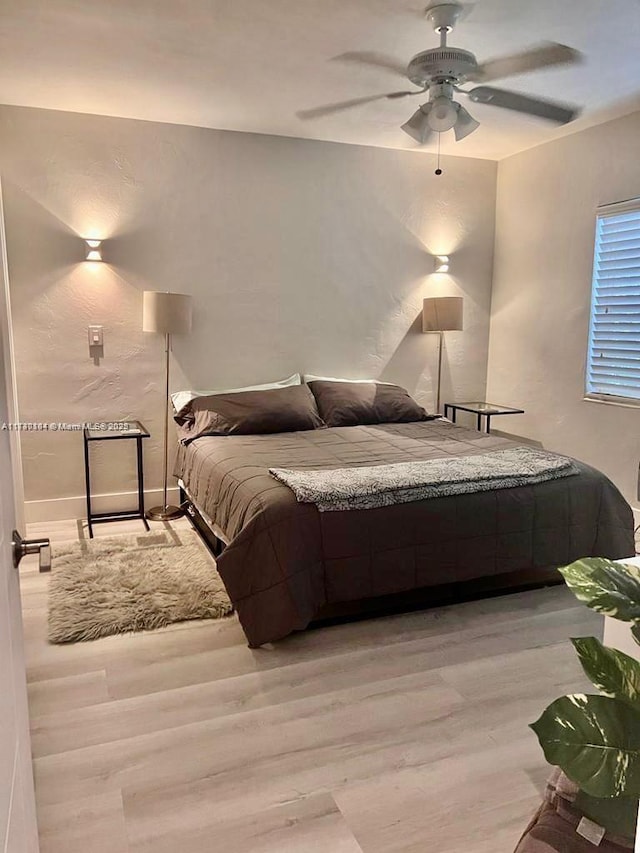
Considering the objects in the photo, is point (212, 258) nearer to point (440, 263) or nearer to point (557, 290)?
point (440, 263)

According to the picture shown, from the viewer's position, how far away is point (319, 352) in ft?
15.4

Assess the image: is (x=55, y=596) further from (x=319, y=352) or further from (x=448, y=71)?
(x=448, y=71)

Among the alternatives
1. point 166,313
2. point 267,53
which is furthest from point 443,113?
point 166,313

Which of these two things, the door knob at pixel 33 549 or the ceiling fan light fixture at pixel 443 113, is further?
the ceiling fan light fixture at pixel 443 113

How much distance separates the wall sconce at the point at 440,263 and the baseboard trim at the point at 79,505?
2.65 meters

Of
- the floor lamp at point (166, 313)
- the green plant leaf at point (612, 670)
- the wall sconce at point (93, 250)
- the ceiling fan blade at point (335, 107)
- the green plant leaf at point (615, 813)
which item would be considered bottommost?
the green plant leaf at point (615, 813)

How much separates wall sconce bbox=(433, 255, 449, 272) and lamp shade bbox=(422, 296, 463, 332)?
0.34 meters

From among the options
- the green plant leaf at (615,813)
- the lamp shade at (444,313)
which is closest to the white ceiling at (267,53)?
the lamp shade at (444,313)

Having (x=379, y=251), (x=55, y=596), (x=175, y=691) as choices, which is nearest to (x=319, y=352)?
(x=379, y=251)

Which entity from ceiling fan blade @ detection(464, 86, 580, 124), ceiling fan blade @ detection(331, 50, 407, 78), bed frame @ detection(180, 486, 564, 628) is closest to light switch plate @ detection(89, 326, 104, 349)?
bed frame @ detection(180, 486, 564, 628)

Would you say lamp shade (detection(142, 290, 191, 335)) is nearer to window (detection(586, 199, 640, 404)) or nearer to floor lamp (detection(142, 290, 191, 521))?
floor lamp (detection(142, 290, 191, 521))

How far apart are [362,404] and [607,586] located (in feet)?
11.8

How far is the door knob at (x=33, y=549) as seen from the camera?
1.14 m

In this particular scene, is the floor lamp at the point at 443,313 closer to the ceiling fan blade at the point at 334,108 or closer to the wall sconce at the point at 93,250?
the ceiling fan blade at the point at 334,108
